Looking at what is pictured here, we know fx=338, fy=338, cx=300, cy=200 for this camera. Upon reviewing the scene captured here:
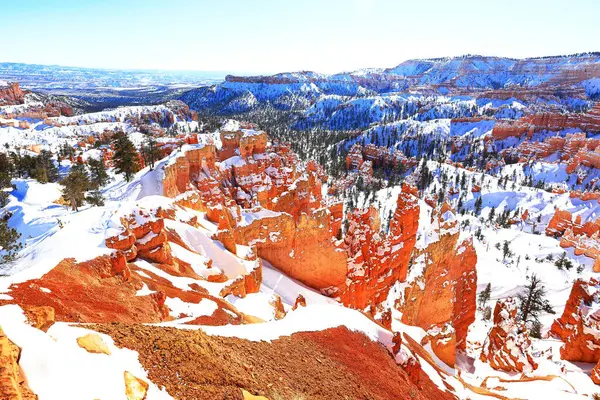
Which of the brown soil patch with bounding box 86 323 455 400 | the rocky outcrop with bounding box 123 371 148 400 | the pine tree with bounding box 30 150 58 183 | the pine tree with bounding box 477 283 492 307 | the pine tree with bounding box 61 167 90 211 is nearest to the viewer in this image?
the rocky outcrop with bounding box 123 371 148 400

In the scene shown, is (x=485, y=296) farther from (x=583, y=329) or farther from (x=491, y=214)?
(x=491, y=214)

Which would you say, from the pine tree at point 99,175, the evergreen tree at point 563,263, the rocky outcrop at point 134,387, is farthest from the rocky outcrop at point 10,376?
the evergreen tree at point 563,263

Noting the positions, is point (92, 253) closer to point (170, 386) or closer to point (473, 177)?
point (170, 386)

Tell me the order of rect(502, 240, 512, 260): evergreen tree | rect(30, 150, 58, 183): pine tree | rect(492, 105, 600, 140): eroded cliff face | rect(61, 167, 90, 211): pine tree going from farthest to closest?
rect(492, 105, 600, 140): eroded cliff face
rect(502, 240, 512, 260): evergreen tree
rect(30, 150, 58, 183): pine tree
rect(61, 167, 90, 211): pine tree

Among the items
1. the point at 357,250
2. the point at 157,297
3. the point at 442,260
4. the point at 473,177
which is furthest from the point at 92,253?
the point at 473,177

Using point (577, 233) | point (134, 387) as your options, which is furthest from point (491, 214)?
point (134, 387)

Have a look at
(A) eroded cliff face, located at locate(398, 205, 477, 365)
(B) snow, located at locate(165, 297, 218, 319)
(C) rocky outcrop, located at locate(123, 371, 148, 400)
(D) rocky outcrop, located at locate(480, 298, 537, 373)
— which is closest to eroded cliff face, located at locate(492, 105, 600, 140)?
(A) eroded cliff face, located at locate(398, 205, 477, 365)

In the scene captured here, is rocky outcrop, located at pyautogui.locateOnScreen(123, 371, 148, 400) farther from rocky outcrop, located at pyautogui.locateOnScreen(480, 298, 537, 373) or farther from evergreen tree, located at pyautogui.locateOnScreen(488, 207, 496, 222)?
evergreen tree, located at pyautogui.locateOnScreen(488, 207, 496, 222)
